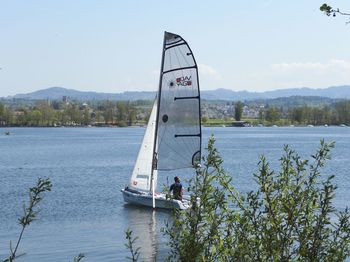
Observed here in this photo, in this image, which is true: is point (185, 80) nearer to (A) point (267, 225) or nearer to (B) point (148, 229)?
(B) point (148, 229)

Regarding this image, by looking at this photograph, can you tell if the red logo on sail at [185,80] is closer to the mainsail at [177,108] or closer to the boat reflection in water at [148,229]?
the mainsail at [177,108]

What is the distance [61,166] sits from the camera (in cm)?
7144

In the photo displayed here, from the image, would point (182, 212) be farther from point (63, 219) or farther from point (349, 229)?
point (63, 219)

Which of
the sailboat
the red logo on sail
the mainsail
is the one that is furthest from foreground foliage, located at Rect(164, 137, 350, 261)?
the red logo on sail

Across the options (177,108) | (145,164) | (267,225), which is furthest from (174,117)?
(267,225)

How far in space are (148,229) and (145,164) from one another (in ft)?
22.1

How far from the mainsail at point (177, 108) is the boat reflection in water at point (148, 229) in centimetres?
275

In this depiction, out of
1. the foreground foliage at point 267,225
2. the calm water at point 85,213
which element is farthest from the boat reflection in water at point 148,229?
the foreground foliage at point 267,225

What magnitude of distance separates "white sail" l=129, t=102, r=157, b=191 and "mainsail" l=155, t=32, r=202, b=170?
2.83 ft

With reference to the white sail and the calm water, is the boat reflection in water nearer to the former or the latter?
the calm water

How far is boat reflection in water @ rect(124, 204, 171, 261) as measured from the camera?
26.1 meters

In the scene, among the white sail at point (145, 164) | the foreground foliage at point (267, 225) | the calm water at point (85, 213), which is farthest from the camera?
the white sail at point (145, 164)

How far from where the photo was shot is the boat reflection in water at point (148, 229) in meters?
26.1

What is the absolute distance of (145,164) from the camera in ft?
122
